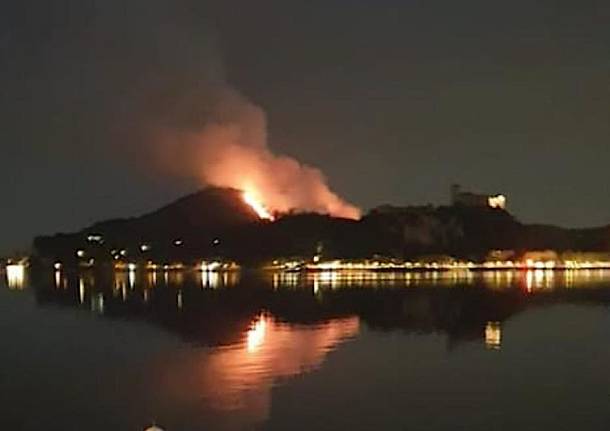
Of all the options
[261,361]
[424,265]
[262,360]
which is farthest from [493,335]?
[424,265]

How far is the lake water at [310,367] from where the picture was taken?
14508 mm

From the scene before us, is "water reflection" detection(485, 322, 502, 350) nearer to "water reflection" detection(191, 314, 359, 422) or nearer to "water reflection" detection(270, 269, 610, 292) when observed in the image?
"water reflection" detection(191, 314, 359, 422)

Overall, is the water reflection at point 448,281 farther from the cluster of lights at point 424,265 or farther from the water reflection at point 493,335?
the cluster of lights at point 424,265

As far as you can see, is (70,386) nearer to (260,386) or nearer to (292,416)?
(260,386)

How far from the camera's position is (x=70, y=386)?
1805cm

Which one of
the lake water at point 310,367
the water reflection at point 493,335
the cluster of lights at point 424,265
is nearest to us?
the lake water at point 310,367

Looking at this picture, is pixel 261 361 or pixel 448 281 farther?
pixel 448 281

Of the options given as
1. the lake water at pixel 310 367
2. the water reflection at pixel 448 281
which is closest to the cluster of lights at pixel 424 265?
the water reflection at pixel 448 281

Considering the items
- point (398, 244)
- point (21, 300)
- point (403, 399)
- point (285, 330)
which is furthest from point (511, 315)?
point (398, 244)

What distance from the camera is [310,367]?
1914 centimetres

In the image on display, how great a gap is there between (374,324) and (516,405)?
43.6 ft

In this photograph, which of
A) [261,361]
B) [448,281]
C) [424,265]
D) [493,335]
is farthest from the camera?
[424,265]

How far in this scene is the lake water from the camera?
1451 centimetres

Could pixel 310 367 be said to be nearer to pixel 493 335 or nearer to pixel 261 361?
pixel 261 361
